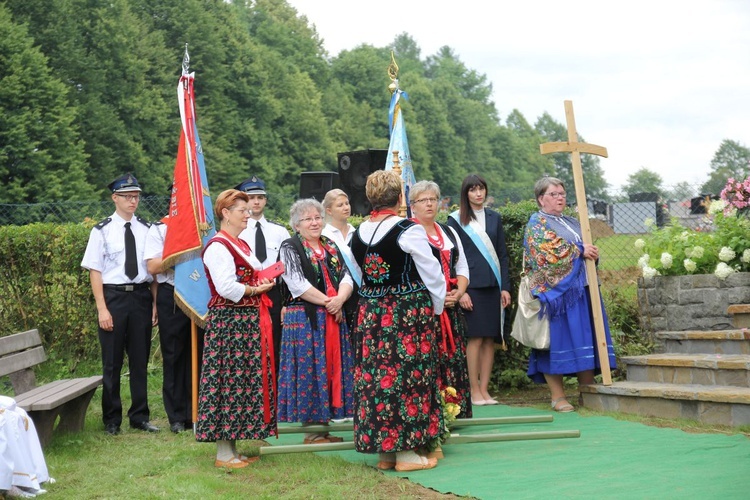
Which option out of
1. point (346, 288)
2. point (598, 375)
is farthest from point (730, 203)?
point (346, 288)

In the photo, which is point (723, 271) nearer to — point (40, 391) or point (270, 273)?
point (270, 273)

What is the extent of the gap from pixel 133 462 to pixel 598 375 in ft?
15.2

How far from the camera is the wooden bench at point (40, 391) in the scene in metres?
7.11

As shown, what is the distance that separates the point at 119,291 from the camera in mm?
8000

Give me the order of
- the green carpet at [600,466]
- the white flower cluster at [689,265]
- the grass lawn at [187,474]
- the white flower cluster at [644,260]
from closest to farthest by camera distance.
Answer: the green carpet at [600,466], the grass lawn at [187,474], the white flower cluster at [689,265], the white flower cluster at [644,260]

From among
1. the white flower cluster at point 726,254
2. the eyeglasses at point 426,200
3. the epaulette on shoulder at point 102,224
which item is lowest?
the white flower cluster at point 726,254

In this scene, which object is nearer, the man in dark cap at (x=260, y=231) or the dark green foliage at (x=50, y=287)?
the man in dark cap at (x=260, y=231)

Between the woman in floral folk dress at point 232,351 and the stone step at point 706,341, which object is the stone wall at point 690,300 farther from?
the woman in floral folk dress at point 232,351

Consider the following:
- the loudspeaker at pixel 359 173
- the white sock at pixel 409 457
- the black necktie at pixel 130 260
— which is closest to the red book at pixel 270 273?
the white sock at pixel 409 457

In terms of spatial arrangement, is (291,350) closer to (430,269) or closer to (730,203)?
(430,269)

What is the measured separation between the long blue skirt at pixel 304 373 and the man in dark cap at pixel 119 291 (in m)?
1.57

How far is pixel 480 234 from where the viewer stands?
8.77m

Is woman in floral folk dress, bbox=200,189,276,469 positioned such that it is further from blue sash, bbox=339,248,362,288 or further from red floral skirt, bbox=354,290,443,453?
blue sash, bbox=339,248,362,288

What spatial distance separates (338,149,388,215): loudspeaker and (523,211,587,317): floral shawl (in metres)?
4.56
